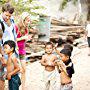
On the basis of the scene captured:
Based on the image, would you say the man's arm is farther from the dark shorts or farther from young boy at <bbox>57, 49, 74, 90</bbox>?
young boy at <bbox>57, 49, 74, 90</bbox>

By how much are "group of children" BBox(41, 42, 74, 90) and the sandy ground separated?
78.3 inches

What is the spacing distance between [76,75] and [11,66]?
16.9ft

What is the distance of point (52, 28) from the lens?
23.1 metres

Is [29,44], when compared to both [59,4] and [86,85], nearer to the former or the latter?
[86,85]

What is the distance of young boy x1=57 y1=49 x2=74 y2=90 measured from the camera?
309 inches

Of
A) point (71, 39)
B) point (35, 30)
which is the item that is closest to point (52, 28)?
point (71, 39)

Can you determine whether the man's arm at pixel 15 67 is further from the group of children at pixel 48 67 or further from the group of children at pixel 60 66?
the group of children at pixel 60 66

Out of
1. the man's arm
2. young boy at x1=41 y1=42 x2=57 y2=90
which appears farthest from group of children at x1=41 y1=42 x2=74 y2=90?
the man's arm

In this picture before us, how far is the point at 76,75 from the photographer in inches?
488

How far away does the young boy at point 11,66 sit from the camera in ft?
24.4

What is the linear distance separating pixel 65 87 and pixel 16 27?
182 centimetres

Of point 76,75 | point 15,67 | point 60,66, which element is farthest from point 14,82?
point 76,75

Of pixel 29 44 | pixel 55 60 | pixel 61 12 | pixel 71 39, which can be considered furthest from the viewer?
pixel 61 12

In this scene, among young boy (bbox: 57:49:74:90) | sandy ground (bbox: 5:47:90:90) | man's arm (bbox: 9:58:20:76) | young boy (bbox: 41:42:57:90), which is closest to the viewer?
man's arm (bbox: 9:58:20:76)
